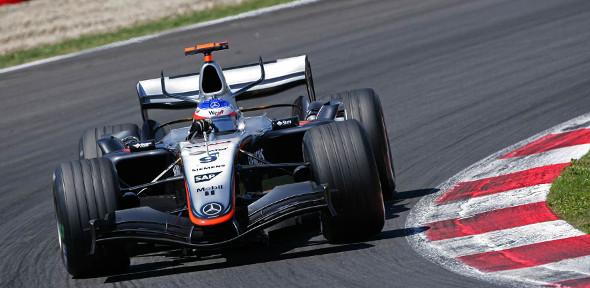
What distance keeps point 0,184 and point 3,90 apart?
5.83 meters

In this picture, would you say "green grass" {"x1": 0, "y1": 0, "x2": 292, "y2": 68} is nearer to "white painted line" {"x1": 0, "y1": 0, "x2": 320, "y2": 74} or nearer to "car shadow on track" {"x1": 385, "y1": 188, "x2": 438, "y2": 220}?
"white painted line" {"x1": 0, "y1": 0, "x2": 320, "y2": 74}

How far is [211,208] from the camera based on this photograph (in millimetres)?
7754

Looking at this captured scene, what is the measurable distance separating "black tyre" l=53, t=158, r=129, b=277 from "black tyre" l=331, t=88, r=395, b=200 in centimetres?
231

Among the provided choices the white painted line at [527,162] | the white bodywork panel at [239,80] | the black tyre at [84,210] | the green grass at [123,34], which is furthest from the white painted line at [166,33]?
the black tyre at [84,210]

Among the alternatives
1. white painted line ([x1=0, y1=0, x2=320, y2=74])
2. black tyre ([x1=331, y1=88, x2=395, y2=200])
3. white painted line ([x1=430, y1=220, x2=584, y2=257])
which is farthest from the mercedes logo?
white painted line ([x1=0, y1=0, x2=320, y2=74])

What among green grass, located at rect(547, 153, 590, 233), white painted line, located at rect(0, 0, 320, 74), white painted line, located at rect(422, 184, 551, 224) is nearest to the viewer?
green grass, located at rect(547, 153, 590, 233)

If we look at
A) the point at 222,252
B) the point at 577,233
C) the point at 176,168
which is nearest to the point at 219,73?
the point at 176,168

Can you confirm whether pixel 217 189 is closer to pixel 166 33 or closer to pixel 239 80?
pixel 239 80

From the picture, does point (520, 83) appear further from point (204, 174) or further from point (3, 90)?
point (3, 90)

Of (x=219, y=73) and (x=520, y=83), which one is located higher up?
(x=219, y=73)

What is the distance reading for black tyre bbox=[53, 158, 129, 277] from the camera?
25.9 feet

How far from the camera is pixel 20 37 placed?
21.5 metres

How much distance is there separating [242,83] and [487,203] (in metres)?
2.81

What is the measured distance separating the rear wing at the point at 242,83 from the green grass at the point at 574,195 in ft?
8.19
